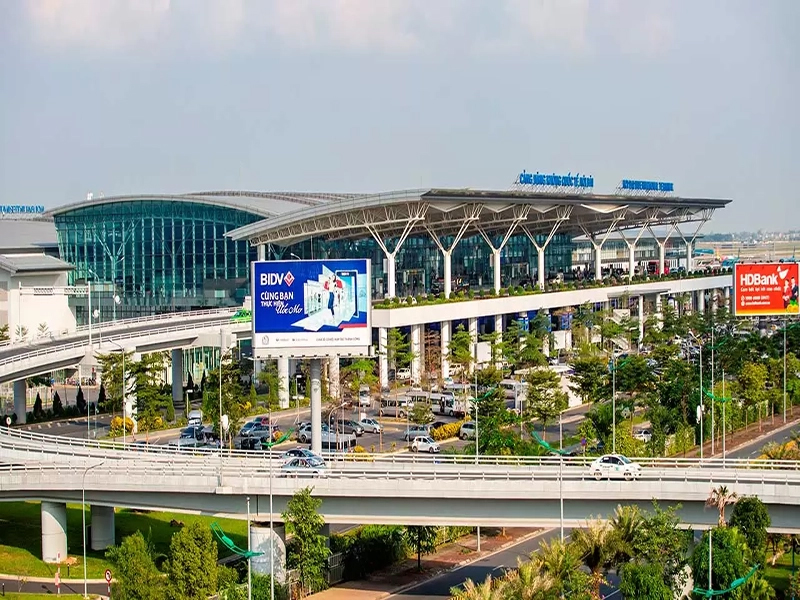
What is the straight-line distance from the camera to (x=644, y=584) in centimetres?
3653

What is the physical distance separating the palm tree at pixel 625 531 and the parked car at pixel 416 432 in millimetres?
30547

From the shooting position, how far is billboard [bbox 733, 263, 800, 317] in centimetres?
9131

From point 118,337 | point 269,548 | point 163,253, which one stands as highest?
point 163,253

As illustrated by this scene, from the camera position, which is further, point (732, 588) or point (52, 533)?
point (52, 533)

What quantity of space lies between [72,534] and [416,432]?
23.8 m

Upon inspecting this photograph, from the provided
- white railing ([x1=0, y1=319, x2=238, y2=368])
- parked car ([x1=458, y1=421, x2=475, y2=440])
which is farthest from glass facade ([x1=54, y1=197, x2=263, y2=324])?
parked car ([x1=458, y1=421, x2=475, y2=440])

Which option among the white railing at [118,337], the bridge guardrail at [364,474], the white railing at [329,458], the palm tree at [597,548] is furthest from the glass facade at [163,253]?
the palm tree at [597,548]

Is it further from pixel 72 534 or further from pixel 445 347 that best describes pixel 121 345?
pixel 72 534

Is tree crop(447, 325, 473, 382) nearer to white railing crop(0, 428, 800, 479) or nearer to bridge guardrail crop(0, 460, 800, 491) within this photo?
white railing crop(0, 428, 800, 479)

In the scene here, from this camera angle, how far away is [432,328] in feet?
345

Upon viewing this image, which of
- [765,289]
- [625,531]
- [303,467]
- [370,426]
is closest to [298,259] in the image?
[370,426]

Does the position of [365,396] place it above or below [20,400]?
below

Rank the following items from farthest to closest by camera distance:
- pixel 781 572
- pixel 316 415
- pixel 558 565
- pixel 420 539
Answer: pixel 316 415
pixel 420 539
pixel 781 572
pixel 558 565

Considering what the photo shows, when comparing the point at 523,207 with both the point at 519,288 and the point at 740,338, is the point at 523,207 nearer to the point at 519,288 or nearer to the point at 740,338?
the point at 519,288
